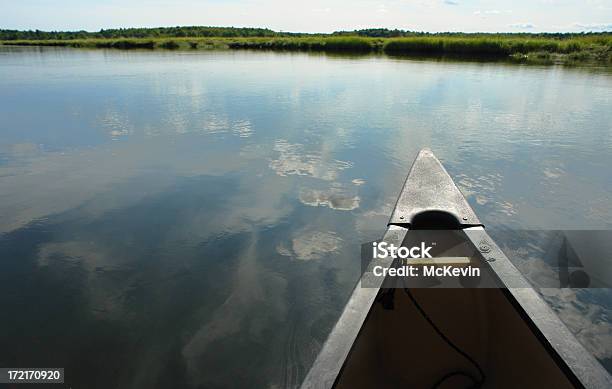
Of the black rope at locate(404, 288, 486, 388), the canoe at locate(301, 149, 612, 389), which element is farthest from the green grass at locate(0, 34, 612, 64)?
the black rope at locate(404, 288, 486, 388)

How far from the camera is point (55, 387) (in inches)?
119

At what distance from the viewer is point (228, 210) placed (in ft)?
19.3

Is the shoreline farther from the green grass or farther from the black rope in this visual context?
the black rope

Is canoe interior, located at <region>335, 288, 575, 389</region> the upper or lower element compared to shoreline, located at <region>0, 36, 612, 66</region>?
lower

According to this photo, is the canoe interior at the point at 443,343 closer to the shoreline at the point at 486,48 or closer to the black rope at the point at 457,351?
the black rope at the point at 457,351

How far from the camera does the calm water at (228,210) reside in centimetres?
349

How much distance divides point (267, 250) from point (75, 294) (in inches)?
85.7

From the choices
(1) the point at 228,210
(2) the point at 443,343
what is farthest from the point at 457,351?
(1) the point at 228,210

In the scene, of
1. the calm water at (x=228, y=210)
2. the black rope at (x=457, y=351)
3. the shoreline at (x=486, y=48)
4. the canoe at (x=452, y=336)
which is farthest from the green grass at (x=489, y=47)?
the black rope at (x=457, y=351)

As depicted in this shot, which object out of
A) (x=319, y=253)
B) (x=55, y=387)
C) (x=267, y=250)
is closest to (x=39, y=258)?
(x=55, y=387)

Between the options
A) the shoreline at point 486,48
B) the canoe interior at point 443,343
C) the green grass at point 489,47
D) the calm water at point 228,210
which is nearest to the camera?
the canoe interior at point 443,343

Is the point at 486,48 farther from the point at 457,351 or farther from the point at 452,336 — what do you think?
the point at 457,351

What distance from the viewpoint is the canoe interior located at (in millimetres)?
2479

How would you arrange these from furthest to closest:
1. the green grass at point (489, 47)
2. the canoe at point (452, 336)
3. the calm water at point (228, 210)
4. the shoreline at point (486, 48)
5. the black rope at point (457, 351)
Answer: the green grass at point (489, 47), the shoreline at point (486, 48), the calm water at point (228, 210), the black rope at point (457, 351), the canoe at point (452, 336)
